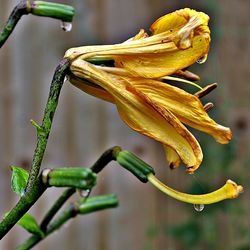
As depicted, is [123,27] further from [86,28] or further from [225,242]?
[225,242]

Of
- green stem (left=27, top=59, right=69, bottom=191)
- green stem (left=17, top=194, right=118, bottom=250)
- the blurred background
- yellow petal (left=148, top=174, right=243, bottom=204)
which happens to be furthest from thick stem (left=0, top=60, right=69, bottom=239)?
the blurred background

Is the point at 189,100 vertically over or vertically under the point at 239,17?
over

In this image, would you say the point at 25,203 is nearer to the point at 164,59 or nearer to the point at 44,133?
the point at 44,133

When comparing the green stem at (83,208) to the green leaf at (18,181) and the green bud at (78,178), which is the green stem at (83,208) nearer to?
the green leaf at (18,181)

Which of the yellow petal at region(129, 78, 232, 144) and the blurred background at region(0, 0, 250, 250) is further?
the blurred background at region(0, 0, 250, 250)

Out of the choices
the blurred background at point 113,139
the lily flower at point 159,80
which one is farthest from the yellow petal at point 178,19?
the blurred background at point 113,139

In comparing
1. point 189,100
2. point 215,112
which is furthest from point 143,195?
point 189,100

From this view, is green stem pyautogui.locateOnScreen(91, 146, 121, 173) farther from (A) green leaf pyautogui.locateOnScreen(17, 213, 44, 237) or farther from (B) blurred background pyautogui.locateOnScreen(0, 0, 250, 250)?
(B) blurred background pyautogui.locateOnScreen(0, 0, 250, 250)
